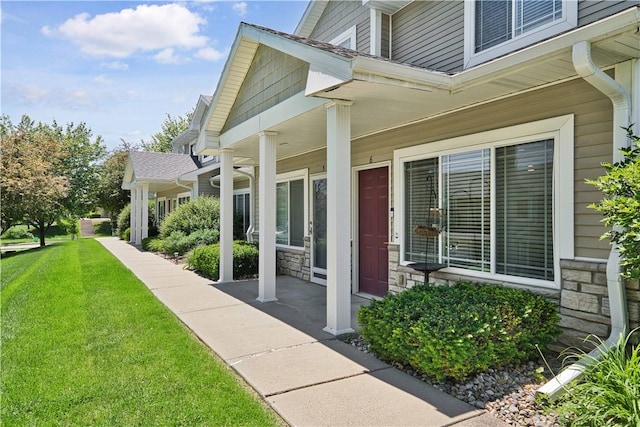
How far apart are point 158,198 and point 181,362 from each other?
2383 centimetres

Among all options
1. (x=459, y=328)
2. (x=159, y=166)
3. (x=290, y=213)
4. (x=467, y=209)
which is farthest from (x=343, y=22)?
(x=159, y=166)

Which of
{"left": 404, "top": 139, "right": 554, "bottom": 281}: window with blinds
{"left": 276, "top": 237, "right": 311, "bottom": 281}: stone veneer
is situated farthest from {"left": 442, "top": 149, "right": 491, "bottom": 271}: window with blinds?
{"left": 276, "top": 237, "right": 311, "bottom": 281}: stone veneer

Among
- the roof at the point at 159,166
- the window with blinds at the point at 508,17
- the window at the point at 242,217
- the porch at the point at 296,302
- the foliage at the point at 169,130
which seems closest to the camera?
the window with blinds at the point at 508,17

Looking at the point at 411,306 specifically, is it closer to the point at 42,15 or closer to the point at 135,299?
the point at 135,299

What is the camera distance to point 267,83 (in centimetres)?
666

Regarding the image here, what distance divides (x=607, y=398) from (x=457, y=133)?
11.6ft

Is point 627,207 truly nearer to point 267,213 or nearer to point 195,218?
point 267,213

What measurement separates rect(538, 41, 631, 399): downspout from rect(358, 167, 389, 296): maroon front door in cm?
358

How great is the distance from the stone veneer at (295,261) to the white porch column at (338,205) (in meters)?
4.05

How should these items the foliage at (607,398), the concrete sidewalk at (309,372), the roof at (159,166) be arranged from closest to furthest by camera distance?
the foliage at (607,398) < the concrete sidewalk at (309,372) < the roof at (159,166)

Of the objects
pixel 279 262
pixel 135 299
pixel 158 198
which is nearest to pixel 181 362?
pixel 135 299

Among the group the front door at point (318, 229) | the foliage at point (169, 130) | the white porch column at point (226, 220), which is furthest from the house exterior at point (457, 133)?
the foliage at point (169, 130)

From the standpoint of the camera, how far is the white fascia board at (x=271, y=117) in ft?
17.8

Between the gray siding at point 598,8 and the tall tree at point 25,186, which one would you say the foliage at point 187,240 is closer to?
the tall tree at point 25,186
